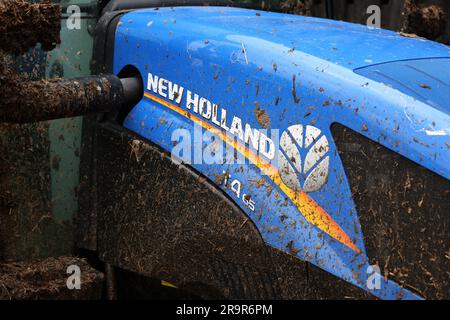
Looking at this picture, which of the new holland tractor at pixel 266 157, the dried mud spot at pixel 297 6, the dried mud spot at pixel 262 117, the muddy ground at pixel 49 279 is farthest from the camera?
the dried mud spot at pixel 297 6

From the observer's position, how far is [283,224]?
8.12 ft

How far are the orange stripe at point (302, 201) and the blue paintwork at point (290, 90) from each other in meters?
0.01

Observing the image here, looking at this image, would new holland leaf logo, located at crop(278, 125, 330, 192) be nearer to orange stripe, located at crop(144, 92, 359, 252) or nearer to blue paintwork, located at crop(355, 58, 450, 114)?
orange stripe, located at crop(144, 92, 359, 252)

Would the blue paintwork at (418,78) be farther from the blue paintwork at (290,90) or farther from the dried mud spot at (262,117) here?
the dried mud spot at (262,117)

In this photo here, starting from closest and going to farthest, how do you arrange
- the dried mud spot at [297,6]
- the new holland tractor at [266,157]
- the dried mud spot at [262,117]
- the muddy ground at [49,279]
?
the new holland tractor at [266,157] → the dried mud spot at [262,117] → the muddy ground at [49,279] → the dried mud spot at [297,6]

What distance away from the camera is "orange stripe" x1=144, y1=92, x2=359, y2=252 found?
2391 mm

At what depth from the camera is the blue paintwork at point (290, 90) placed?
233 centimetres

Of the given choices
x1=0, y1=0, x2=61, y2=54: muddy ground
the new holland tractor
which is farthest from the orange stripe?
x1=0, y1=0, x2=61, y2=54: muddy ground

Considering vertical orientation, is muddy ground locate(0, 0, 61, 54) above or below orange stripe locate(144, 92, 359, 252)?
above

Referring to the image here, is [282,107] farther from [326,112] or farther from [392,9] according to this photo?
[392,9]

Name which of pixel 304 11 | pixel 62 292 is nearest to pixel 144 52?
pixel 62 292

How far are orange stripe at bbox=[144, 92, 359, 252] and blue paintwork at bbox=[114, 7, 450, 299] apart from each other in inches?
0.5

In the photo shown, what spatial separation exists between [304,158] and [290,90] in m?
0.20

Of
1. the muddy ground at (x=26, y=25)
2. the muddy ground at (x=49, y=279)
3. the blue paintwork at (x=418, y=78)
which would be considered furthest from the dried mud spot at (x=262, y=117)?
the muddy ground at (x=49, y=279)
